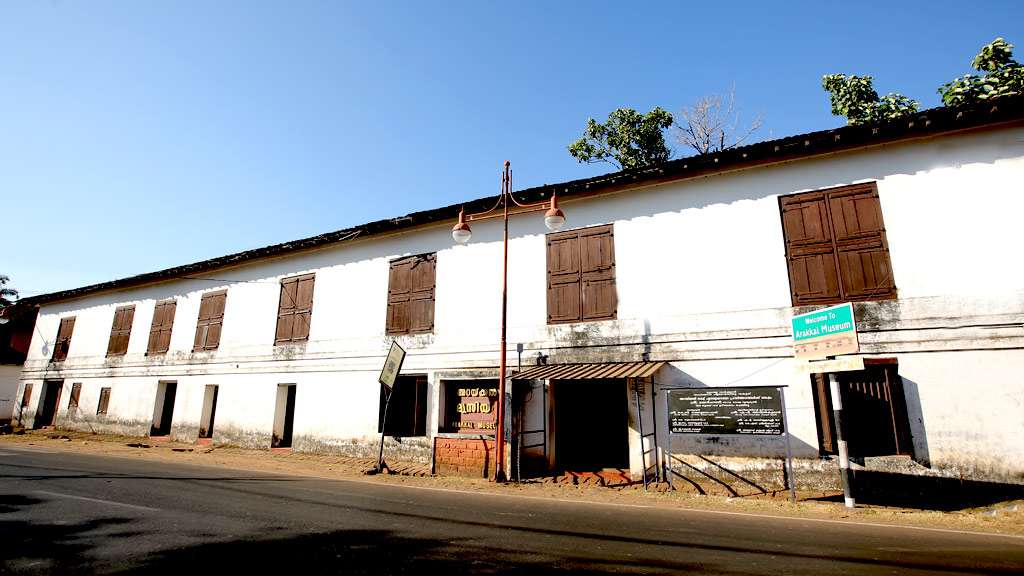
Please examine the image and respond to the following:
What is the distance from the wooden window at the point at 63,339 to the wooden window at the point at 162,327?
22.7ft

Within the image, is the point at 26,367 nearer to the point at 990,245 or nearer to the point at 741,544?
the point at 741,544

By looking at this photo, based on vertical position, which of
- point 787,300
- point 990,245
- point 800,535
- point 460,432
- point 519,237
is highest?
point 519,237

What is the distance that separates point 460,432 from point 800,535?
776 cm

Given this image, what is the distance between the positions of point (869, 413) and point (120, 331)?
85.9 ft

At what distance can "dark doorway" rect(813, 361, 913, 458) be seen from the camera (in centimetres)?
861

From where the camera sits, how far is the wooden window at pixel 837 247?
9.25m

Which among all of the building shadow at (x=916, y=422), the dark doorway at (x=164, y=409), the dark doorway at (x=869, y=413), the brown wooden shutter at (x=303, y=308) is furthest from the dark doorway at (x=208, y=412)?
the building shadow at (x=916, y=422)

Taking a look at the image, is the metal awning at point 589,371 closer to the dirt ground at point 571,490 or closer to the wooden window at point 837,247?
the dirt ground at point 571,490

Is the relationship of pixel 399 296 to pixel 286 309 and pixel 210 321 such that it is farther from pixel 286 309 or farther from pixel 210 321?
pixel 210 321

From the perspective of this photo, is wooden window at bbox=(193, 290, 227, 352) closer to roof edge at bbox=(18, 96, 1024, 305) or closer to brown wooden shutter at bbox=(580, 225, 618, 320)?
roof edge at bbox=(18, 96, 1024, 305)

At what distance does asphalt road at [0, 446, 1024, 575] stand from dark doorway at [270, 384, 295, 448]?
693 cm

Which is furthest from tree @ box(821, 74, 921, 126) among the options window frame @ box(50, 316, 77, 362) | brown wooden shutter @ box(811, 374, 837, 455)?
window frame @ box(50, 316, 77, 362)

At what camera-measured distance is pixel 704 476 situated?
9.62m

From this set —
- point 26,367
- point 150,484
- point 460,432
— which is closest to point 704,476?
point 460,432
